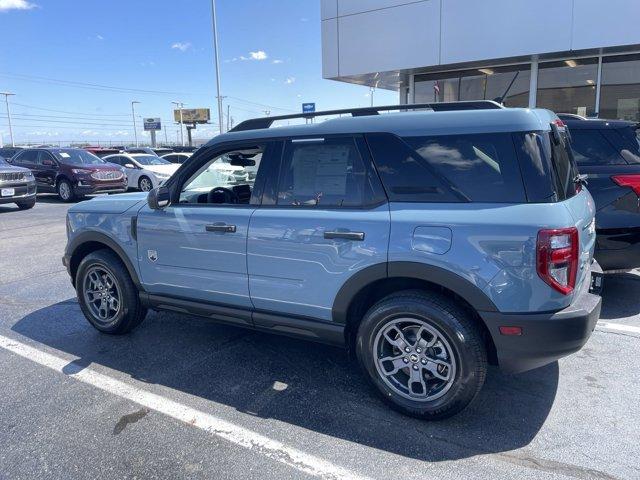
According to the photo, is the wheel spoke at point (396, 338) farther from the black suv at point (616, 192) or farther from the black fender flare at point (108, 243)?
the black suv at point (616, 192)

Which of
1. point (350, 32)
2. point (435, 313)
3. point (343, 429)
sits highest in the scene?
point (350, 32)

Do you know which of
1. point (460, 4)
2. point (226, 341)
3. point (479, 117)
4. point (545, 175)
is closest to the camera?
point (545, 175)

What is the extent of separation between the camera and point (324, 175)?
10.7 ft

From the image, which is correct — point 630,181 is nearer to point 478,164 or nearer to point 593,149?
point 593,149

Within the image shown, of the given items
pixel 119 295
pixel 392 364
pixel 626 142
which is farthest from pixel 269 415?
pixel 626 142

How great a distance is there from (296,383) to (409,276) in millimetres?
1252

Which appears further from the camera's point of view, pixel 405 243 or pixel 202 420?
pixel 202 420

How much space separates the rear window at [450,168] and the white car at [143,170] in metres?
16.0

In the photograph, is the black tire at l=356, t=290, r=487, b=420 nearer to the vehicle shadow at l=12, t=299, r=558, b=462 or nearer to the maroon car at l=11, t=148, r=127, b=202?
the vehicle shadow at l=12, t=299, r=558, b=462

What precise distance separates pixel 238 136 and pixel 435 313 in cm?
197

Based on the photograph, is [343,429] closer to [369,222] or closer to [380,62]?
[369,222]

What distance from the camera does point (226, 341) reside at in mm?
4273

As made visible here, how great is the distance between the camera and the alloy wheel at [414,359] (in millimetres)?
2885

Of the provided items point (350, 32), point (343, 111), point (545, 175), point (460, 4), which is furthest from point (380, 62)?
point (545, 175)
